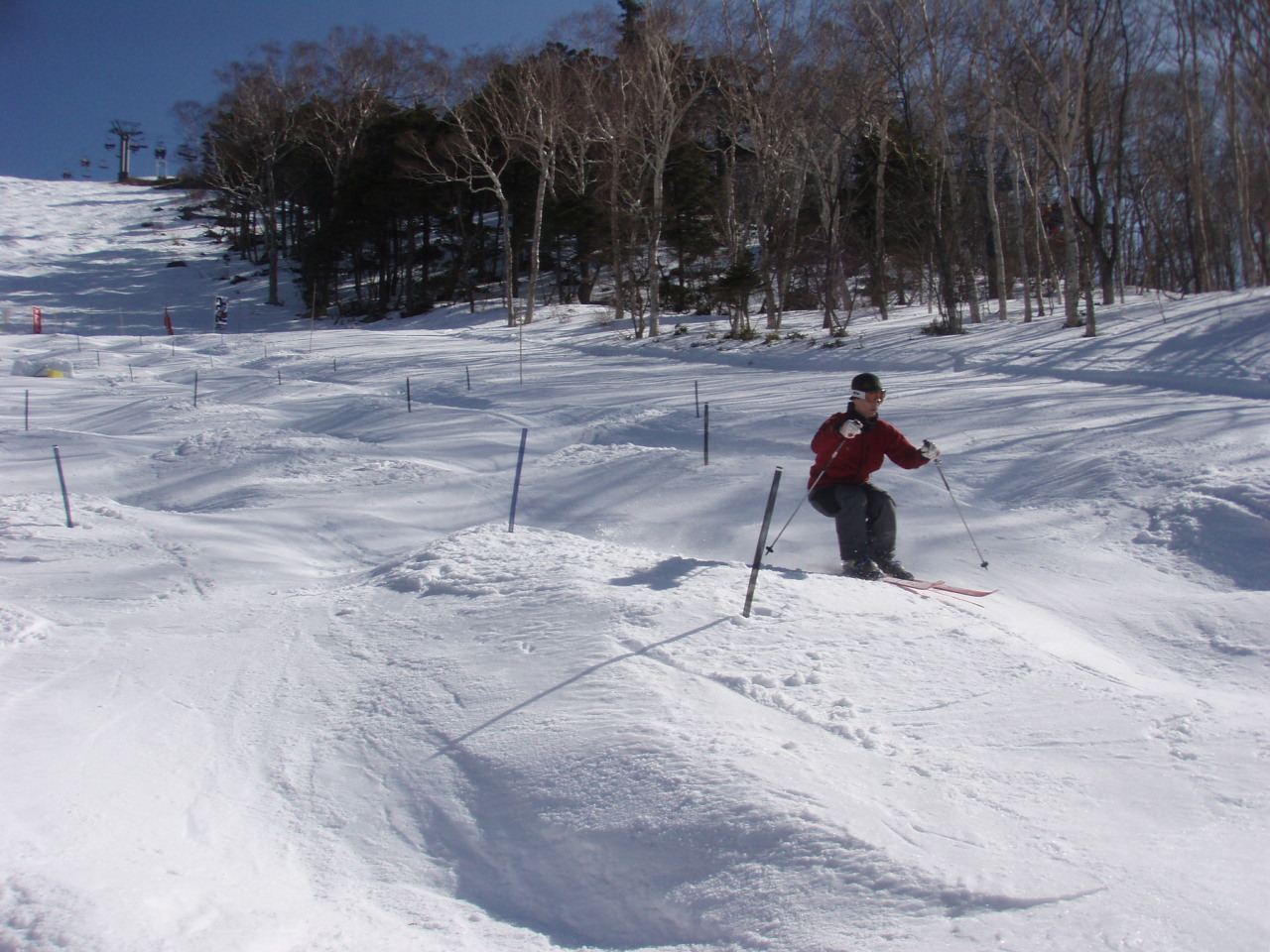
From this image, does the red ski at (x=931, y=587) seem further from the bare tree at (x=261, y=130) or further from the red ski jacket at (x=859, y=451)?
the bare tree at (x=261, y=130)

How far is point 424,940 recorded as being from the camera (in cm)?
261

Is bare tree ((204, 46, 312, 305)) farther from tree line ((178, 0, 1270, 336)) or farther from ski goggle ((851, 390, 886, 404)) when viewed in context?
ski goggle ((851, 390, 886, 404))

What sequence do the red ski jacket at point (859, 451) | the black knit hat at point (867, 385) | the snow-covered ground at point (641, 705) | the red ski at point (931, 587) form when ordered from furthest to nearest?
the red ski jacket at point (859, 451)
the black knit hat at point (867, 385)
the red ski at point (931, 587)
the snow-covered ground at point (641, 705)

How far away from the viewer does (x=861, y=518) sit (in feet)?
20.6

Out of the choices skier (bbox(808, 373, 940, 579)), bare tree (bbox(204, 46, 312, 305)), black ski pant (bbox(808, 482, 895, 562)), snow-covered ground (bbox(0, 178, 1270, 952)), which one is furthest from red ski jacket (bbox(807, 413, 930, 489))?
bare tree (bbox(204, 46, 312, 305))

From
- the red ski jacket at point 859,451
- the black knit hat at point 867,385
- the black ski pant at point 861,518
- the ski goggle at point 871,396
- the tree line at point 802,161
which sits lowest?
the black ski pant at point 861,518

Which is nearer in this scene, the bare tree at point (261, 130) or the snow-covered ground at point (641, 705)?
the snow-covered ground at point (641, 705)

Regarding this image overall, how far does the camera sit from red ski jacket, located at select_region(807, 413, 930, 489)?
20.8ft

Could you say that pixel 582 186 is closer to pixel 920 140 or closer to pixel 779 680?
pixel 920 140

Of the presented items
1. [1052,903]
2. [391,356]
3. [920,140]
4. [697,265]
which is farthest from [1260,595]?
[697,265]

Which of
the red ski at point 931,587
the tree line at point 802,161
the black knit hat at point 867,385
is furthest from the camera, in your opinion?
the tree line at point 802,161

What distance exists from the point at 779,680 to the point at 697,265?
34.6 meters

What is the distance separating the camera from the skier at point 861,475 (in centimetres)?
624

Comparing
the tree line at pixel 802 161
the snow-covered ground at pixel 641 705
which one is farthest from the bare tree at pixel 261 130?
the snow-covered ground at pixel 641 705
